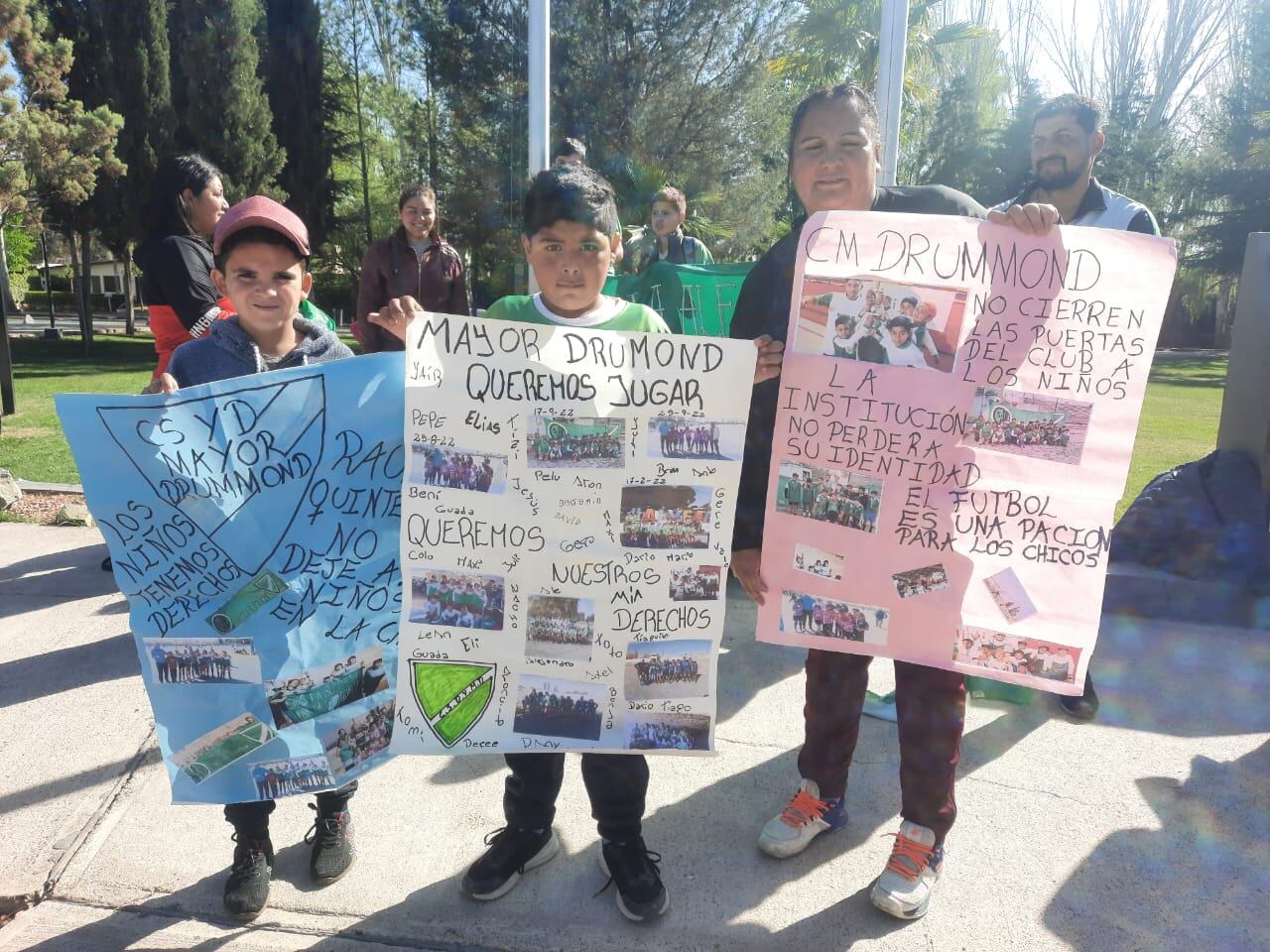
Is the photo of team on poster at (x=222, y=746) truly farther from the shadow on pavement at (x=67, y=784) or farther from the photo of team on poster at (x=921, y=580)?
the photo of team on poster at (x=921, y=580)

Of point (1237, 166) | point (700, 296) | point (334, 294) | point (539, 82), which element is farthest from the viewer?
point (334, 294)

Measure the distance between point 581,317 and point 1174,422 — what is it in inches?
434

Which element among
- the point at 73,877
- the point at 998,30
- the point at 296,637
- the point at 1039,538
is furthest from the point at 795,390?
the point at 998,30

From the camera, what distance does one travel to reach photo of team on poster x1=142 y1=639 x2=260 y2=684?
1979 millimetres

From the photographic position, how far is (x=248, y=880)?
6.96 feet

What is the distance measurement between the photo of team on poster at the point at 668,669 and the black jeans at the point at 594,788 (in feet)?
0.63

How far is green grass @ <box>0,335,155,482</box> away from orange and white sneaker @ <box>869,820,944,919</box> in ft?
16.2

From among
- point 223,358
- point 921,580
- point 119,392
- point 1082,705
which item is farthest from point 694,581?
point 119,392

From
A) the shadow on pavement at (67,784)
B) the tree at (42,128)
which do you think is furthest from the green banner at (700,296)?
the tree at (42,128)

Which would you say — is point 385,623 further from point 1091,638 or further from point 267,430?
point 1091,638

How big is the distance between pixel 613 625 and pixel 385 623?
567 mm

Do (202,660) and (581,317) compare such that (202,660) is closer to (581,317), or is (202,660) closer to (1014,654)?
(581,317)

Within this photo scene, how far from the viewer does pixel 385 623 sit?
6.88 ft

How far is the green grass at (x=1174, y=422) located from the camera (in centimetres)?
730
